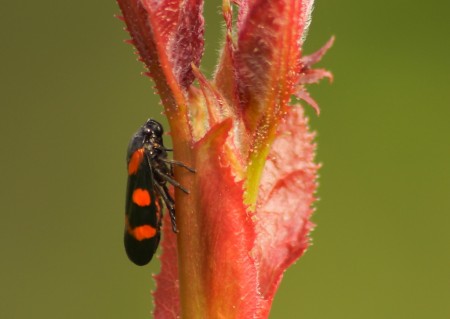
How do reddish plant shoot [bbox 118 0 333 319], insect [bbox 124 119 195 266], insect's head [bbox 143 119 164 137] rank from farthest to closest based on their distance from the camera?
insect's head [bbox 143 119 164 137]
insect [bbox 124 119 195 266]
reddish plant shoot [bbox 118 0 333 319]

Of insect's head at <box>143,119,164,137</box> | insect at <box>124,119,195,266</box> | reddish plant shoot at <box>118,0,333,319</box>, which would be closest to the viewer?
reddish plant shoot at <box>118,0,333,319</box>

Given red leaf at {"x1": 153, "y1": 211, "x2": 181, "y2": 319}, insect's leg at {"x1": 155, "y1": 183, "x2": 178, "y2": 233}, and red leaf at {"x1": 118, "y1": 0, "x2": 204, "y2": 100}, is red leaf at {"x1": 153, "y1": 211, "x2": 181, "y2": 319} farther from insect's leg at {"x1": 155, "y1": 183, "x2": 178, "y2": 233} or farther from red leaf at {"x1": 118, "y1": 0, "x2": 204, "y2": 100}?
red leaf at {"x1": 118, "y1": 0, "x2": 204, "y2": 100}

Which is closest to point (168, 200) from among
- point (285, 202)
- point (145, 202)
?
point (145, 202)

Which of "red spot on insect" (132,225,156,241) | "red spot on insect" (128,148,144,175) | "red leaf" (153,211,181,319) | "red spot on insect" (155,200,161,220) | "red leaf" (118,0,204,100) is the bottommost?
"red leaf" (153,211,181,319)

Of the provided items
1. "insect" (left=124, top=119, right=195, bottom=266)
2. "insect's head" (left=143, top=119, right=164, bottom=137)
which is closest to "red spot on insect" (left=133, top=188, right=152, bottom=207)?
"insect" (left=124, top=119, right=195, bottom=266)

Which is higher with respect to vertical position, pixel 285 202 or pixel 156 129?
pixel 156 129

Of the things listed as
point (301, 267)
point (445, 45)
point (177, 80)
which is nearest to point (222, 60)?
point (177, 80)

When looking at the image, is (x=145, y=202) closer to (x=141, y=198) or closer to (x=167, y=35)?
(x=141, y=198)

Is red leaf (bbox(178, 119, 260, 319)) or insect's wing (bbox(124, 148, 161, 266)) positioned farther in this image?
insect's wing (bbox(124, 148, 161, 266))
